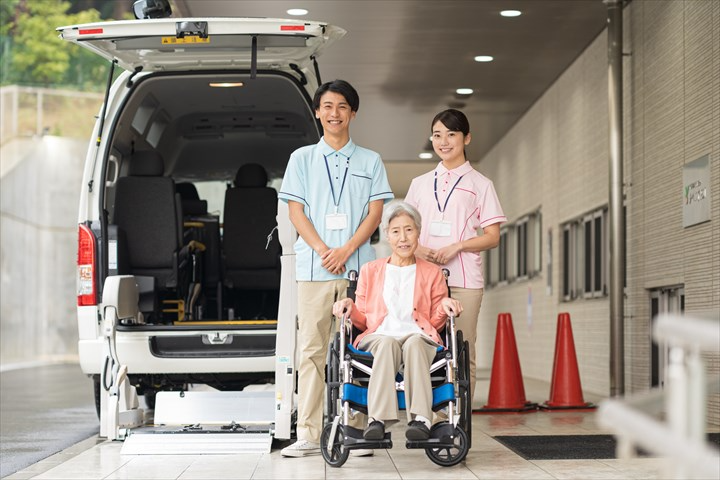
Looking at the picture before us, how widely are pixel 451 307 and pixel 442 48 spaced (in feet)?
21.3

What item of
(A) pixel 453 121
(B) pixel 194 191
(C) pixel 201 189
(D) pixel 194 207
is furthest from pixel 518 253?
(A) pixel 453 121

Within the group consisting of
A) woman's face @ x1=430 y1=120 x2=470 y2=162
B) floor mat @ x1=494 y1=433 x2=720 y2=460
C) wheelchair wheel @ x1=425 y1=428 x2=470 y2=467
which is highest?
woman's face @ x1=430 y1=120 x2=470 y2=162

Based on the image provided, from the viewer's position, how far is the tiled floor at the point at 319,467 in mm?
4180

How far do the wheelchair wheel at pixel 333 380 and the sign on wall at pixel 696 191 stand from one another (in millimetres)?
3398

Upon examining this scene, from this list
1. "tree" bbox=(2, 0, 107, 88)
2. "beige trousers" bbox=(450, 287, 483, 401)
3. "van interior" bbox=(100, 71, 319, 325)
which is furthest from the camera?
"tree" bbox=(2, 0, 107, 88)

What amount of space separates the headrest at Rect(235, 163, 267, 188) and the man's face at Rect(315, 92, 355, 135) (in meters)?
1.71

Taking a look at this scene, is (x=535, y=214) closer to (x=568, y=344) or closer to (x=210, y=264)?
(x=568, y=344)

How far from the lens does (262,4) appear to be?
909 centimetres

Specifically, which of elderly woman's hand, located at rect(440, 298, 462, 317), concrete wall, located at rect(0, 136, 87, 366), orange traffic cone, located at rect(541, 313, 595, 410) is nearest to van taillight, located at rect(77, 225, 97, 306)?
elderly woman's hand, located at rect(440, 298, 462, 317)

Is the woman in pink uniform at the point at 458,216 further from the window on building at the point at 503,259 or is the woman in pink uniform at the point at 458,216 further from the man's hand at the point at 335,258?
the window on building at the point at 503,259

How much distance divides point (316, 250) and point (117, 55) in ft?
4.84

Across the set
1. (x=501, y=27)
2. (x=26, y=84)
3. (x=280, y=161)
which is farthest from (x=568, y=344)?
(x=26, y=84)

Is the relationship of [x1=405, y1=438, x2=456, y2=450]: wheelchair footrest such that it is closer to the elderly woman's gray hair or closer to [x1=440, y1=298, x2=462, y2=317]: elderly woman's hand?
[x1=440, y1=298, x2=462, y2=317]: elderly woman's hand

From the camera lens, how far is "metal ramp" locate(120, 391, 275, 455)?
196 inches
